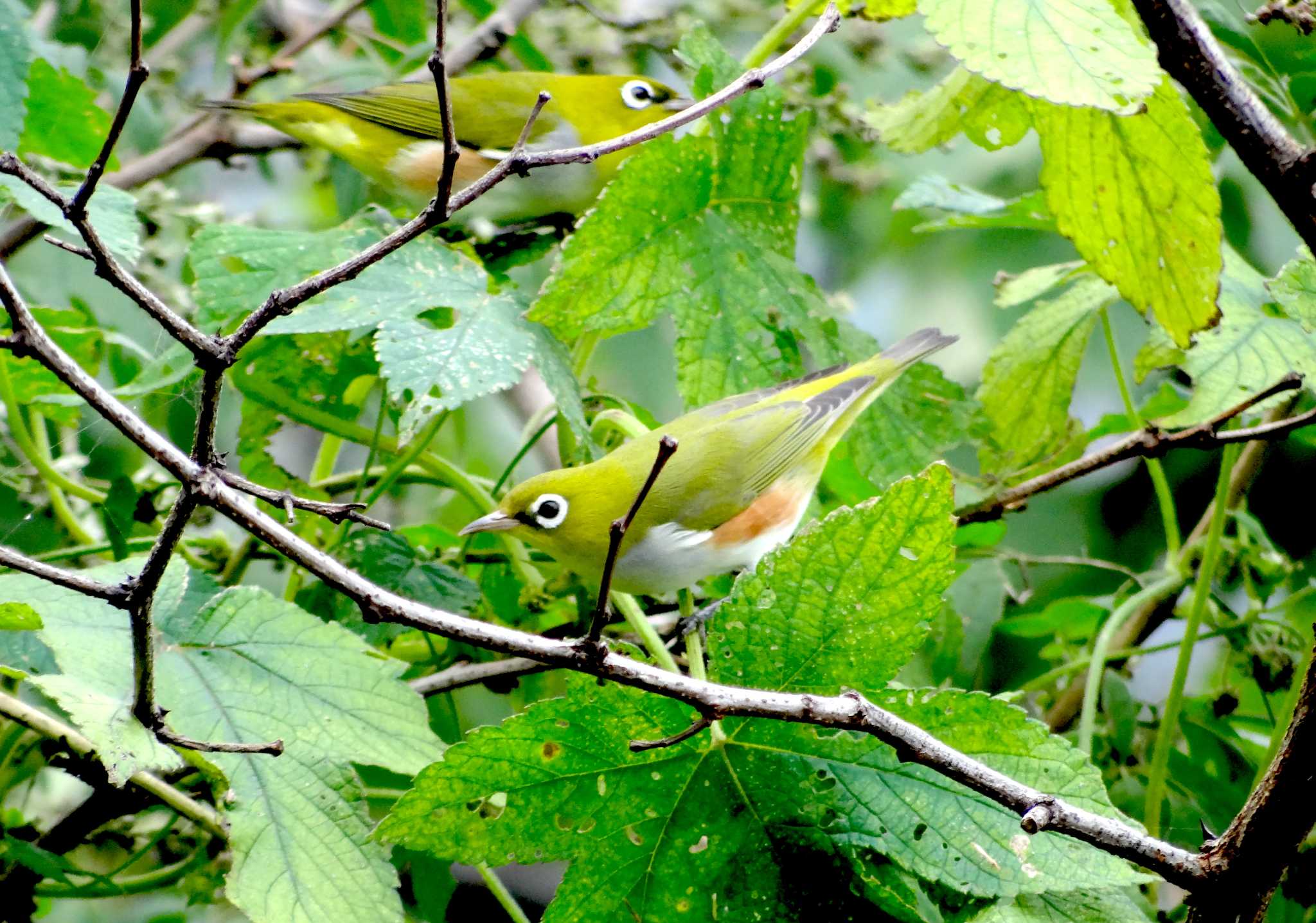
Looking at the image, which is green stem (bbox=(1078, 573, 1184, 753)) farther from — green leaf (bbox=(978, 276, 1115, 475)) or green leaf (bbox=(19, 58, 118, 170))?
green leaf (bbox=(19, 58, 118, 170))

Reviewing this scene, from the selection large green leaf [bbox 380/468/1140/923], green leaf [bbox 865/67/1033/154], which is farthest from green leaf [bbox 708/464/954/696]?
green leaf [bbox 865/67/1033/154]

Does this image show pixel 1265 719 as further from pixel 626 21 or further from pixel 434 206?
pixel 626 21

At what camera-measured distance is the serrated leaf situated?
3.96 feet

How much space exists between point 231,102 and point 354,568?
1.19m

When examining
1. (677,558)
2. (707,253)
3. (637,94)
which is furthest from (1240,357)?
(637,94)

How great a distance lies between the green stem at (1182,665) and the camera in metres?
1.39

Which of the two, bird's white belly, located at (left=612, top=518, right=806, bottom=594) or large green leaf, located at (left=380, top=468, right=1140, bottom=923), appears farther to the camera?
bird's white belly, located at (left=612, top=518, right=806, bottom=594)

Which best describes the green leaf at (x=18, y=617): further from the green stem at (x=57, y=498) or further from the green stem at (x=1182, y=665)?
the green stem at (x=1182, y=665)

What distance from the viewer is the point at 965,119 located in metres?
1.61

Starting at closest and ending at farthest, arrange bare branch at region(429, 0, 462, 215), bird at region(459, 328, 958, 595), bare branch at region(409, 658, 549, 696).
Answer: bare branch at region(429, 0, 462, 215), bare branch at region(409, 658, 549, 696), bird at region(459, 328, 958, 595)

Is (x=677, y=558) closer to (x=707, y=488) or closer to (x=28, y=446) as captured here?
(x=707, y=488)

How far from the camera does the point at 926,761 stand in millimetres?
800

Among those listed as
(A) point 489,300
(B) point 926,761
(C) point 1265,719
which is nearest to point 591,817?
(B) point 926,761

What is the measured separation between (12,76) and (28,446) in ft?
1.56
